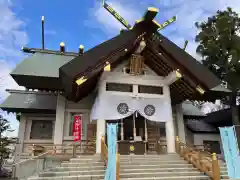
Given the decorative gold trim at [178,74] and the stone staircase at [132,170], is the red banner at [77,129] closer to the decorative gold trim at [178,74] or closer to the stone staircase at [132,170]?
the stone staircase at [132,170]

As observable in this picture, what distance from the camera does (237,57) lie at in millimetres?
16062

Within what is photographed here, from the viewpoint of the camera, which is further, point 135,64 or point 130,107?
point 135,64

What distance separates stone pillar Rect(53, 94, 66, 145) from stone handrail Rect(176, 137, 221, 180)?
21.1 ft

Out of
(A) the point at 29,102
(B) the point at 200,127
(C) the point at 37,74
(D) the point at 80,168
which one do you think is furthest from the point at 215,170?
(A) the point at 29,102

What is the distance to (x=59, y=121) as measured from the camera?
12.6 metres

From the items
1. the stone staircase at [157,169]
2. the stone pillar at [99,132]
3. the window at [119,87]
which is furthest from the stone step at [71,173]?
the window at [119,87]

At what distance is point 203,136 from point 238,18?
995 cm

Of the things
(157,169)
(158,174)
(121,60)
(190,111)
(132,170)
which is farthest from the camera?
(190,111)

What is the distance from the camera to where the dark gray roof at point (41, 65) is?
1203 cm

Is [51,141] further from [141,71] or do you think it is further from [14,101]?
[141,71]

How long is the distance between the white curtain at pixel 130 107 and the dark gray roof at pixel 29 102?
4274 mm

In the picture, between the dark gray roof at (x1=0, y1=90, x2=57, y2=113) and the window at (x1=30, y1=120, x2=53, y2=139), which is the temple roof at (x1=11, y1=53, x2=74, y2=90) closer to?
the dark gray roof at (x1=0, y1=90, x2=57, y2=113)

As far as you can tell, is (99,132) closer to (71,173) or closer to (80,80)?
(80,80)

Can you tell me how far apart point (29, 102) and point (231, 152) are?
11.8 metres
